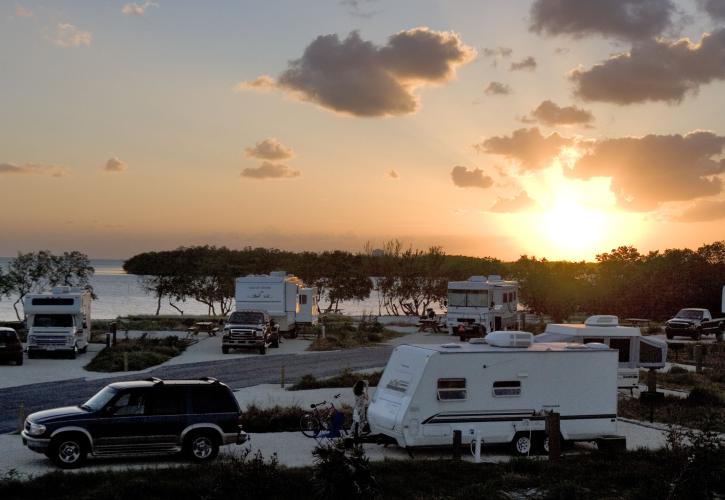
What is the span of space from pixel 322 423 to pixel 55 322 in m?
21.0

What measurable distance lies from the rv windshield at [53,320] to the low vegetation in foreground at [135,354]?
1962 millimetres

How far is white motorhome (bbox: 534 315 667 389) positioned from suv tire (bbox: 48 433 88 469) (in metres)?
15.5

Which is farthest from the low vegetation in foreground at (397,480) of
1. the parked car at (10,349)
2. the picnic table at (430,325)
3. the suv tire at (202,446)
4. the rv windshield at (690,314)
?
the rv windshield at (690,314)

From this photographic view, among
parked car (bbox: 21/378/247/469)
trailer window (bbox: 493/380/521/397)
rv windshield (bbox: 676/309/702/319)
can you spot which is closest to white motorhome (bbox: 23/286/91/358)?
parked car (bbox: 21/378/247/469)

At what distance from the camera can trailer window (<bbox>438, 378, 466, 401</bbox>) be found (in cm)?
1716

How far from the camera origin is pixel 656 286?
214 ft

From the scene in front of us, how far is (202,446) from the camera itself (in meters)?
16.3

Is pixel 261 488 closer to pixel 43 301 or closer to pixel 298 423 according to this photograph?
pixel 298 423

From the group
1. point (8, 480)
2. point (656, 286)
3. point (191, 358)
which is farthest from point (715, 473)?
point (656, 286)

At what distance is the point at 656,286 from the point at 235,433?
55101 millimetres

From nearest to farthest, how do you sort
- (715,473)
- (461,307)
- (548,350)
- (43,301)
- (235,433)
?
(715,473)
(235,433)
(548,350)
(43,301)
(461,307)

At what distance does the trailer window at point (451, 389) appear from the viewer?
17156 mm

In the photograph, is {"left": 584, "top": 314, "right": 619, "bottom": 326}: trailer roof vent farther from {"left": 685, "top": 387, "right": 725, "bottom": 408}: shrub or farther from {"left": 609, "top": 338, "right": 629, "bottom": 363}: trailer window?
{"left": 685, "top": 387, "right": 725, "bottom": 408}: shrub

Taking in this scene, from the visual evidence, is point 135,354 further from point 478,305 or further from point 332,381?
point 478,305
